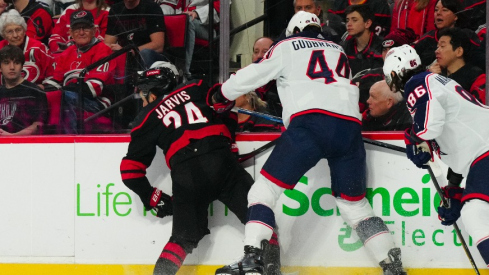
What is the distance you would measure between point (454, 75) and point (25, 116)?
2.40 metres

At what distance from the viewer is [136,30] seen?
482 cm

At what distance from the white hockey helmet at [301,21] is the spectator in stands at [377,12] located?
352 mm

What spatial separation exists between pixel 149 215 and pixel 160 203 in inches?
9.1

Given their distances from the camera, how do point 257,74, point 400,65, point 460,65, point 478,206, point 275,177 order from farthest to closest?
point 460,65 < point 257,74 < point 275,177 < point 400,65 < point 478,206

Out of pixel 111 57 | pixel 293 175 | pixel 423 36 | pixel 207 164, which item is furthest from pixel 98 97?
pixel 423 36

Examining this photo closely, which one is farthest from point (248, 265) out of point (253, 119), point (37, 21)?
point (37, 21)

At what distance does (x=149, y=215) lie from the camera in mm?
4656

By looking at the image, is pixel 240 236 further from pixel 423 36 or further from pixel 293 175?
pixel 423 36

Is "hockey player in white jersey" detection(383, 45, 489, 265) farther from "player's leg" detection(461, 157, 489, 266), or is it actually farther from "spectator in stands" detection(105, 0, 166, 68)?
"spectator in stands" detection(105, 0, 166, 68)

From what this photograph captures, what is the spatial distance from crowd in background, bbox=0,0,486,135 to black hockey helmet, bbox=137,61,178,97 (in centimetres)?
23

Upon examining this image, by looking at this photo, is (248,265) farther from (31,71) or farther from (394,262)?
(31,71)

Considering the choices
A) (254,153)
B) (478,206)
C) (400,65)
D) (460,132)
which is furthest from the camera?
(254,153)

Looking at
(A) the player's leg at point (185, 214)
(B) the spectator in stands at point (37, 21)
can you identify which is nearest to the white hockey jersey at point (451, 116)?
(A) the player's leg at point (185, 214)

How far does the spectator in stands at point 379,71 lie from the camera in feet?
14.9
